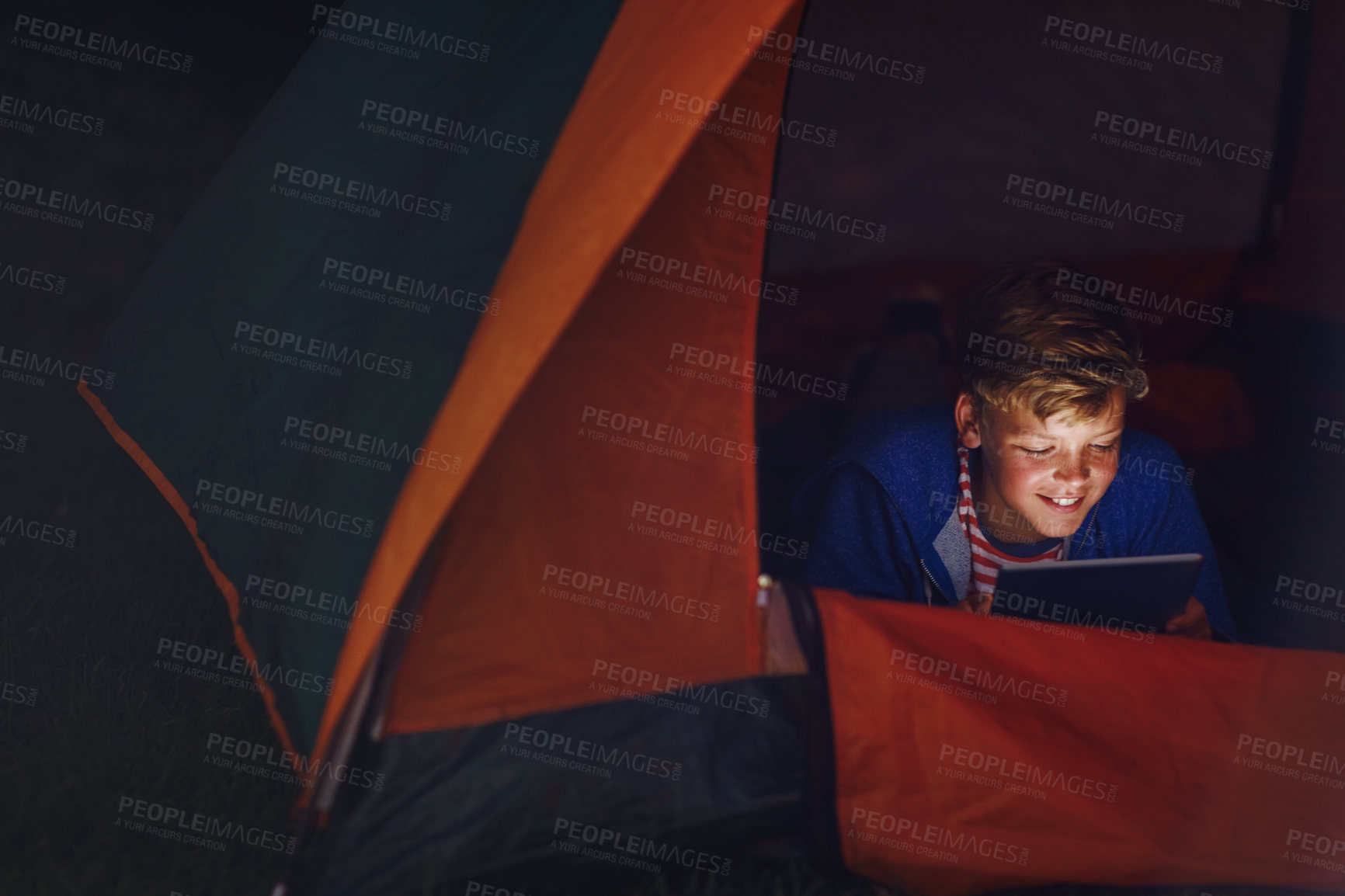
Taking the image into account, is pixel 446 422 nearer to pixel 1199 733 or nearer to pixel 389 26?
pixel 389 26

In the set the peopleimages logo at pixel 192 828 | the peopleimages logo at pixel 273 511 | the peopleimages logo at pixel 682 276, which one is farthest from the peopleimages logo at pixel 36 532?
the peopleimages logo at pixel 682 276

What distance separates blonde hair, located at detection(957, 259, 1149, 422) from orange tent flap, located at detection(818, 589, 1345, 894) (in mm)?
367

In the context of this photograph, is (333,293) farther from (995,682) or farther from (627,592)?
(995,682)

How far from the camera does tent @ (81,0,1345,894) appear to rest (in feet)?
3.65

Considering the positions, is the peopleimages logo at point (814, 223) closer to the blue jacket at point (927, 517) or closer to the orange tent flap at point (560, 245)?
the blue jacket at point (927, 517)

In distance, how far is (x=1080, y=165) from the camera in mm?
2104

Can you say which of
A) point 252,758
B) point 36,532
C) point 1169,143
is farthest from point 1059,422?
point 36,532

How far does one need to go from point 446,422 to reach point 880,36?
1519mm

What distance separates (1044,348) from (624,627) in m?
0.81

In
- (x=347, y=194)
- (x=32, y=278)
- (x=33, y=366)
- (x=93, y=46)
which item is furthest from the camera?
(x=93, y=46)

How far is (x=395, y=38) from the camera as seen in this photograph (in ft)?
5.08

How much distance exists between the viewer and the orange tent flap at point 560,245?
989 mm

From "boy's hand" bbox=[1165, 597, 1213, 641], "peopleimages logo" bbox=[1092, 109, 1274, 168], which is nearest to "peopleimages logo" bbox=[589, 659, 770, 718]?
"boy's hand" bbox=[1165, 597, 1213, 641]

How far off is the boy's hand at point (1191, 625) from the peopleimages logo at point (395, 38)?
1.44 meters
